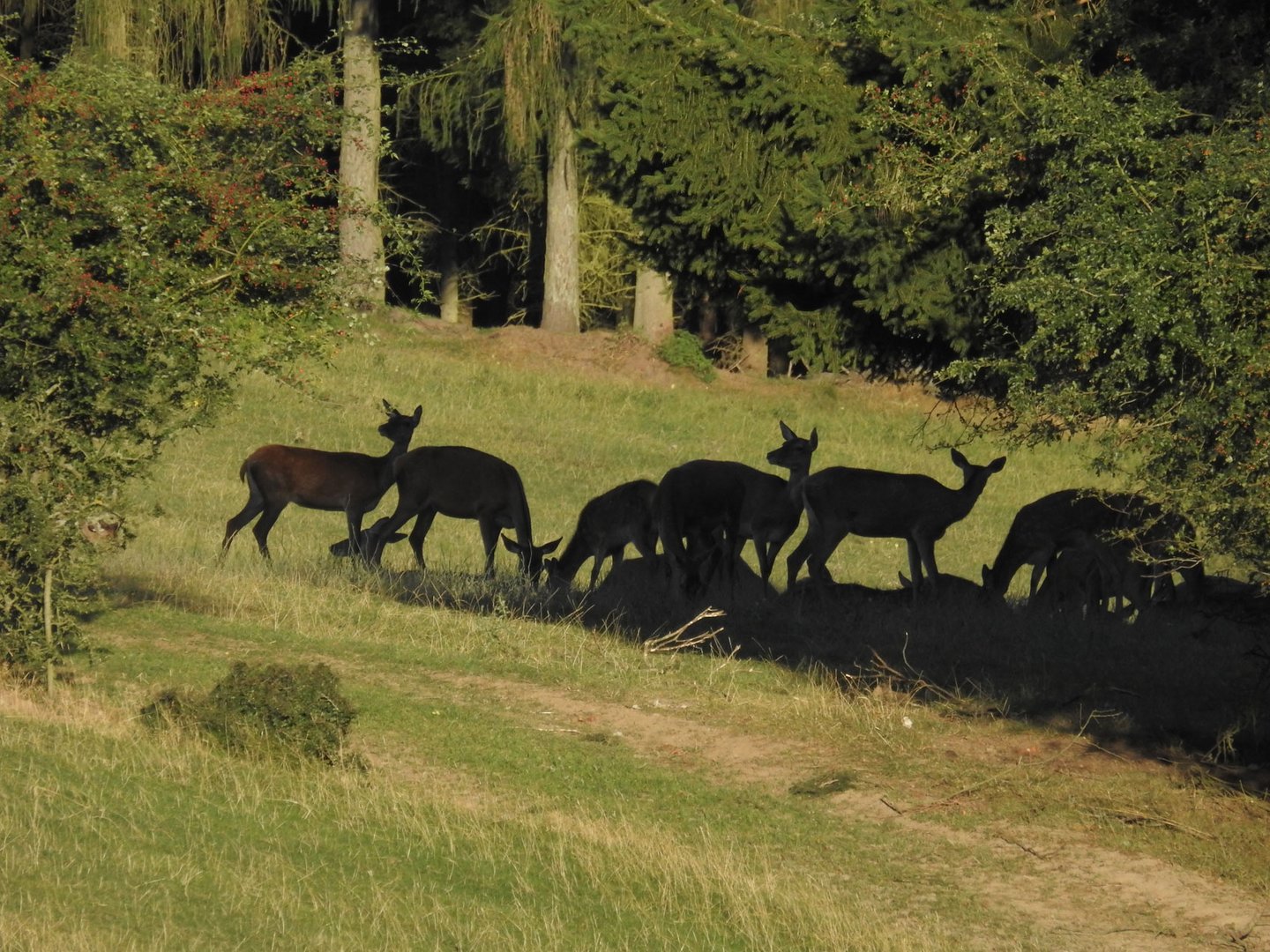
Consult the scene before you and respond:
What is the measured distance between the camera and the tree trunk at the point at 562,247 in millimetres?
38594

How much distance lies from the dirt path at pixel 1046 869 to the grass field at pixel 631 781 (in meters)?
0.03

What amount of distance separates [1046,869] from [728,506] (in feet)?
30.2

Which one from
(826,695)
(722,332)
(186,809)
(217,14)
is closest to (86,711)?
(186,809)

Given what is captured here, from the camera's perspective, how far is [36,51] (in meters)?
38.0

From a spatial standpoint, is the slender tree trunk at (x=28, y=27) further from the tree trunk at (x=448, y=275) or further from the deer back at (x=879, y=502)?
the deer back at (x=879, y=502)

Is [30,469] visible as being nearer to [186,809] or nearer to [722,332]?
[186,809]

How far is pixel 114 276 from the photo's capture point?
12.8m

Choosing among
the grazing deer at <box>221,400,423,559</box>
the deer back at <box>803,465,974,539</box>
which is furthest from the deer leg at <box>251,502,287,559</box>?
the deer back at <box>803,465,974,539</box>

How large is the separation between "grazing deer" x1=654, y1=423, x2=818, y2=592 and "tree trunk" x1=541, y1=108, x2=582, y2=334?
1912 centimetres

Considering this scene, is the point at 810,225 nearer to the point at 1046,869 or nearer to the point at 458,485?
the point at 1046,869

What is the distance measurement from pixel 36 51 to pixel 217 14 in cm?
611

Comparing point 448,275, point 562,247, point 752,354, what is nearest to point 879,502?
point 562,247

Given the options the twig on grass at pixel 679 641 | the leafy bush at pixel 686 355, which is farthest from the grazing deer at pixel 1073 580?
the leafy bush at pixel 686 355

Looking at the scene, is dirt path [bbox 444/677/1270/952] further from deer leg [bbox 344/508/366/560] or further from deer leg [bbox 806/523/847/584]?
deer leg [bbox 344/508/366/560]
